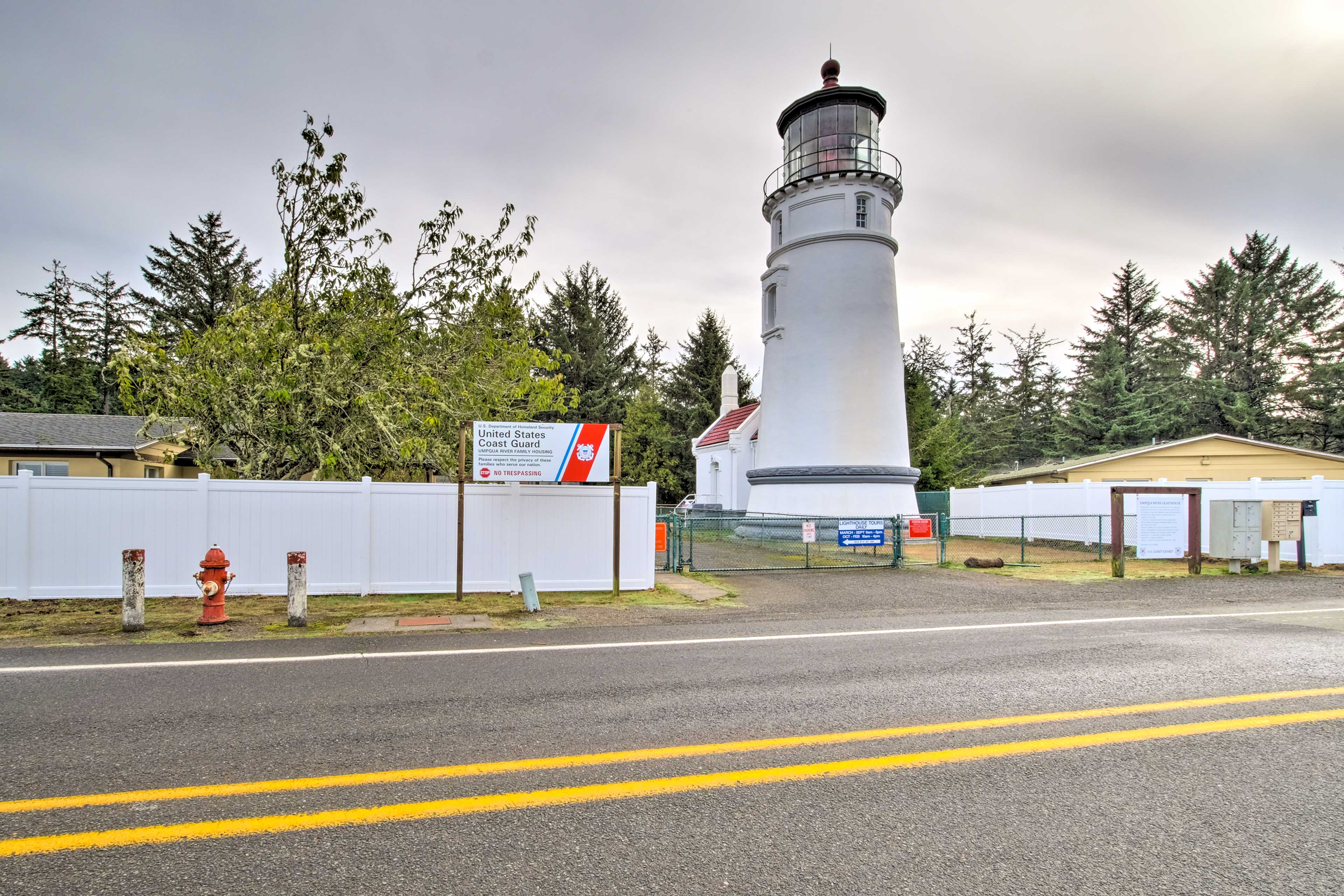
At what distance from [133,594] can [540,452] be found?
5.48 meters

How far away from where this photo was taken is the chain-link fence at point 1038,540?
1888cm

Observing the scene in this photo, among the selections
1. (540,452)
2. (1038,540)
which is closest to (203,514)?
(540,452)

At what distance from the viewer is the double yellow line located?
3373 millimetres

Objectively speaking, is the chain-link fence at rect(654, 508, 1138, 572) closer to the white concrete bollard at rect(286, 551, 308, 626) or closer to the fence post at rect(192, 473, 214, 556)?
the white concrete bollard at rect(286, 551, 308, 626)

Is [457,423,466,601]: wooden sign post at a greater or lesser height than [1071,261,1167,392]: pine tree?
lesser

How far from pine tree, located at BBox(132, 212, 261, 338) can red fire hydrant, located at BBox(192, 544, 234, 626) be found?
4230 centimetres

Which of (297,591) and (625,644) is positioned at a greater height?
(297,591)

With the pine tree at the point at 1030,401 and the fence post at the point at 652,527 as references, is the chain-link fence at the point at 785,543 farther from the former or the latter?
the pine tree at the point at 1030,401

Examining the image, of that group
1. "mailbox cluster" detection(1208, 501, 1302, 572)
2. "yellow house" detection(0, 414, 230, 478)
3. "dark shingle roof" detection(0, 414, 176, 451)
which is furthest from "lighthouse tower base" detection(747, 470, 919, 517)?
"dark shingle roof" detection(0, 414, 176, 451)

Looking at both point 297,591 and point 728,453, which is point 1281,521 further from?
point 297,591

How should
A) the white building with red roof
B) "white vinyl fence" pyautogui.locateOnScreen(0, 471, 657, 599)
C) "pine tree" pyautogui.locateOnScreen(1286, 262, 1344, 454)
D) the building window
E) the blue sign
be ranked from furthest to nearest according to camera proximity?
1. "pine tree" pyautogui.locateOnScreen(1286, 262, 1344, 454)
2. the white building with red roof
3. the building window
4. the blue sign
5. "white vinyl fence" pyautogui.locateOnScreen(0, 471, 657, 599)

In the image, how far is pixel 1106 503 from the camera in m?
21.7

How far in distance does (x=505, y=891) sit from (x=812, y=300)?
21299 mm

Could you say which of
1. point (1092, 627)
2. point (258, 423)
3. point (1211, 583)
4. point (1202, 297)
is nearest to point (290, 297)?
point (258, 423)
